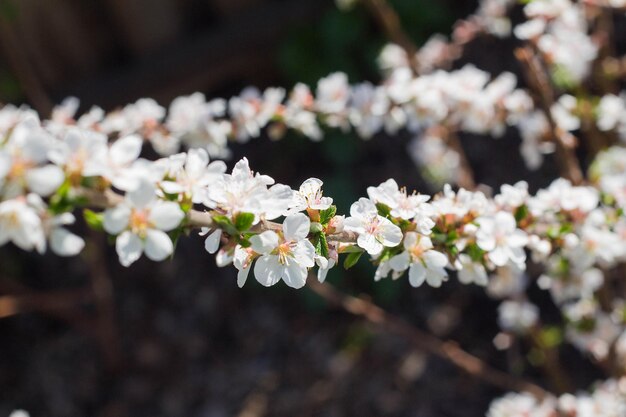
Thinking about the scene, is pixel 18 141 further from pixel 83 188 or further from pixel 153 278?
pixel 153 278

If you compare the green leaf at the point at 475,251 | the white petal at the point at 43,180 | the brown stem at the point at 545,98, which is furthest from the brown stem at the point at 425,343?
the white petal at the point at 43,180

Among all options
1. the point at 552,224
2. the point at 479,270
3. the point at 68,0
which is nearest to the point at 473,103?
the point at 552,224

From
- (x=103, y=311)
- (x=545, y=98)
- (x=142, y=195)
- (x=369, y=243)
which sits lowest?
(x=103, y=311)

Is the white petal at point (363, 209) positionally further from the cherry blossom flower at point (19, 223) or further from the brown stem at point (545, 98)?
the brown stem at point (545, 98)

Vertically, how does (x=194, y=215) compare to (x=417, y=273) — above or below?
above

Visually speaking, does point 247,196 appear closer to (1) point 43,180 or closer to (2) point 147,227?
(2) point 147,227

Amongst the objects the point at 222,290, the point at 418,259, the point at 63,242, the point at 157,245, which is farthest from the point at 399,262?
the point at 222,290
